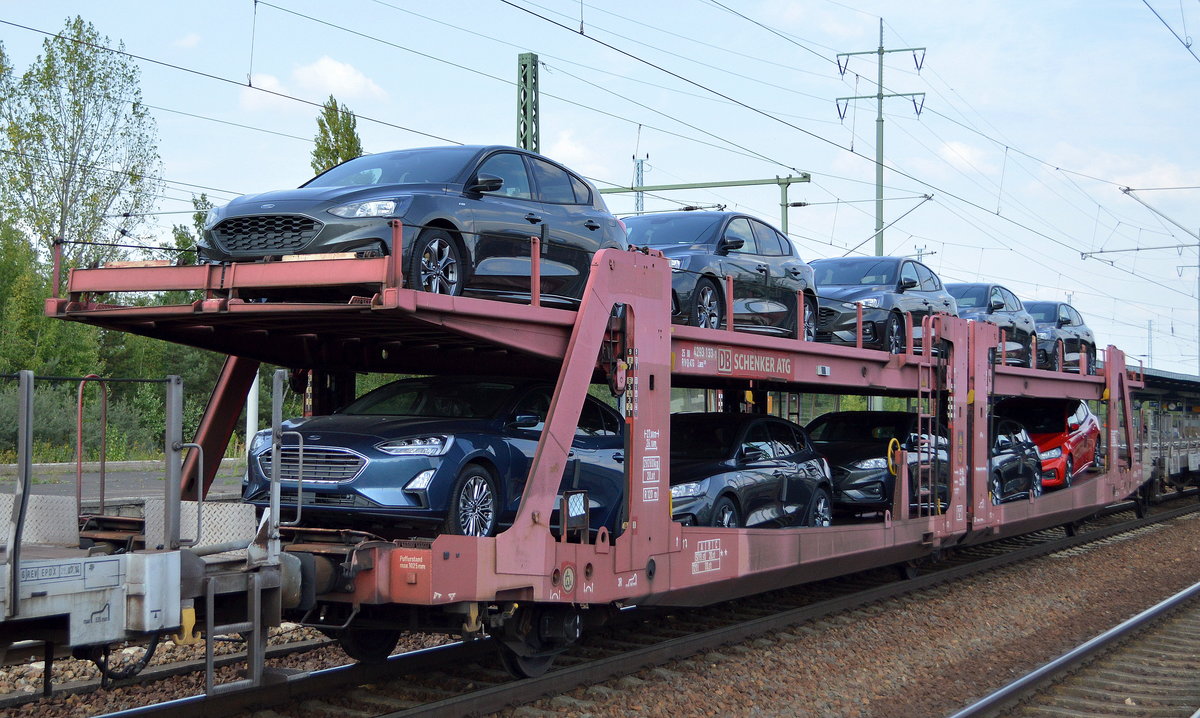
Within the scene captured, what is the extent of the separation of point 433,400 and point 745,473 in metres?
3.43

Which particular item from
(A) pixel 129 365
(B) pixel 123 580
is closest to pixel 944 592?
(B) pixel 123 580

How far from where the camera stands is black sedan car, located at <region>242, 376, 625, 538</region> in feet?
23.8

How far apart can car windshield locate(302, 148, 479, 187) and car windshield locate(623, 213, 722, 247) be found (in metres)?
4.06

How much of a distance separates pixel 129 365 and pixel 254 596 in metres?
31.4

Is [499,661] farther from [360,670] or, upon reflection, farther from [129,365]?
[129,365]

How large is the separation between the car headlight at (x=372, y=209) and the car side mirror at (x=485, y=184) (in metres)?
0.78

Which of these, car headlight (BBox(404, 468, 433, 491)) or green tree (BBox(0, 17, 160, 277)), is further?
green tree (BBox(0, 17, 160, 277))

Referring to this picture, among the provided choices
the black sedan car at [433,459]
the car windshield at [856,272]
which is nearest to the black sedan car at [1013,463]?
the car windshield at [856,272]

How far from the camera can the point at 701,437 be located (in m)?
11.2

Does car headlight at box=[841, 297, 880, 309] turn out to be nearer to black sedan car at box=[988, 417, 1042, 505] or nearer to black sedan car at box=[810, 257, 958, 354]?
black sedan car at box=[810, 257, 958, 354]

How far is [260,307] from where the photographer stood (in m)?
6.51

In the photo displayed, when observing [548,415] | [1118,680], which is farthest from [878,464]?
[548,415]

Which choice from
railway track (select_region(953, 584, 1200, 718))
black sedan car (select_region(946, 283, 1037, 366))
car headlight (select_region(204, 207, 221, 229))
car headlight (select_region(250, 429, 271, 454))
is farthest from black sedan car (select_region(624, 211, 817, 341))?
black sedan car (select_region(946, 283, 1037, 366))

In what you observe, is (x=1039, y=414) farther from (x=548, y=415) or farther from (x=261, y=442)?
(x=261, y=442)
